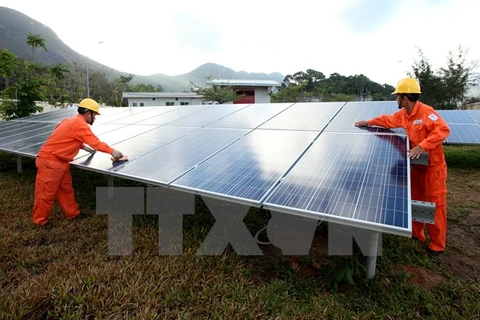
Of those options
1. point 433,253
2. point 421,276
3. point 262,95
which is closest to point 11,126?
point 421,276

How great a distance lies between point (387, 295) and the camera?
293 centimetres

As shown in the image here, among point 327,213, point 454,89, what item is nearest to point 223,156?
point 327,213

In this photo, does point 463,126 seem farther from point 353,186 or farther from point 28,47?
point 28,47

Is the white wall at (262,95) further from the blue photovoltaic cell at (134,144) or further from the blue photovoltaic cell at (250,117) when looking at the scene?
the blue photovoltaic cell at (134,144)

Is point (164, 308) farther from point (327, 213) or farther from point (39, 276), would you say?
point (327, 213)

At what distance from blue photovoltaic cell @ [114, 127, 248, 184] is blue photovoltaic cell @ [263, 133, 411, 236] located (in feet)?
4.67

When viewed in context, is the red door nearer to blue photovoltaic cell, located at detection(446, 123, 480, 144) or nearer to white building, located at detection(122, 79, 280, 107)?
white building, located at detection(122, 79, 280, 107)

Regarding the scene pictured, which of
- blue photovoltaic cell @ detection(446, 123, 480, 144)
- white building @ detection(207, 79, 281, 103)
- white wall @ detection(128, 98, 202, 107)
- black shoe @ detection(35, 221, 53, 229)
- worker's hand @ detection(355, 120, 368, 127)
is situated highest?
white building @ detection(207, 79, 281, 103)

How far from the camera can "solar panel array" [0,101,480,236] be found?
2605mm

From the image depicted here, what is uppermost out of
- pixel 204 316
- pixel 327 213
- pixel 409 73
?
pixel 409 73

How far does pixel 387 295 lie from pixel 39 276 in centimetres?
371

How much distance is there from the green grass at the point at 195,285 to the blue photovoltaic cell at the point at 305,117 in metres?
2.05

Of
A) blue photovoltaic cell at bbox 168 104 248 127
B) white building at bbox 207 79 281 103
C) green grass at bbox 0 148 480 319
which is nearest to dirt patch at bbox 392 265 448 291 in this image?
green grass at bbox 0 148 480 319

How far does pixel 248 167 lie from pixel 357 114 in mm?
2644
